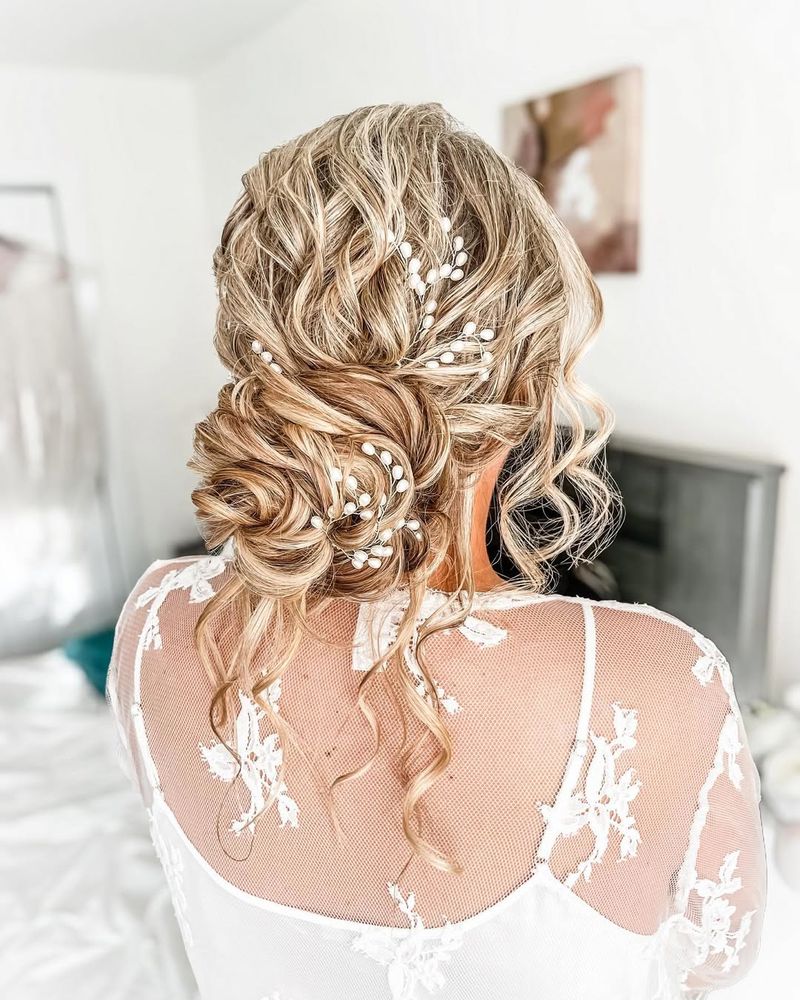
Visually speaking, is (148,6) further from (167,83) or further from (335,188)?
(335,188)

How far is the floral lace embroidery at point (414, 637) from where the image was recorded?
1.85 feet

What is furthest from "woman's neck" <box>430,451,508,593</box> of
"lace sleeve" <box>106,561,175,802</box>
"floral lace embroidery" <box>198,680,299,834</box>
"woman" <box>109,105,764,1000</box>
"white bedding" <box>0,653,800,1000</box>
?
"white bedding" <box>0,653,800,1000</box>

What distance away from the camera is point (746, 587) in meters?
1.18

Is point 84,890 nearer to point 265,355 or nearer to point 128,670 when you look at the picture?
point 128,670

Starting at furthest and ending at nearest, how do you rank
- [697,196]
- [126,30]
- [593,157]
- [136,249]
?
[136,249], [126,30], [593,157], [697,196]

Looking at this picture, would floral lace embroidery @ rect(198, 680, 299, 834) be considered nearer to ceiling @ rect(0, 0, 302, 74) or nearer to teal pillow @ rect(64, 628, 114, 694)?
teal pillow @ rect(64, 628, 114, 694)

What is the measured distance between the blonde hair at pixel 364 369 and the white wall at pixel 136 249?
226cm

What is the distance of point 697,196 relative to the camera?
1.19 metres

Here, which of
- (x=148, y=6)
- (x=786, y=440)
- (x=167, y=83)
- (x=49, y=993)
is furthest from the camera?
(x=167, y=83)

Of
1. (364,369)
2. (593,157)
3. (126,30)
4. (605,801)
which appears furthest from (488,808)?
(126,30)

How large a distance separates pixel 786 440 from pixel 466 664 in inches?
33.9

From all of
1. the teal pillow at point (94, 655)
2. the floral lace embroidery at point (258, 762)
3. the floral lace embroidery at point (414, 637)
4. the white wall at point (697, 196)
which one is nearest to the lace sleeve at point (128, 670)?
the floral lace embroidery at point (258, 762)

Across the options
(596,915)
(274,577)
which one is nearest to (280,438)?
(274,577)

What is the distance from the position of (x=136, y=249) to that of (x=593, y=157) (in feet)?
6.20
